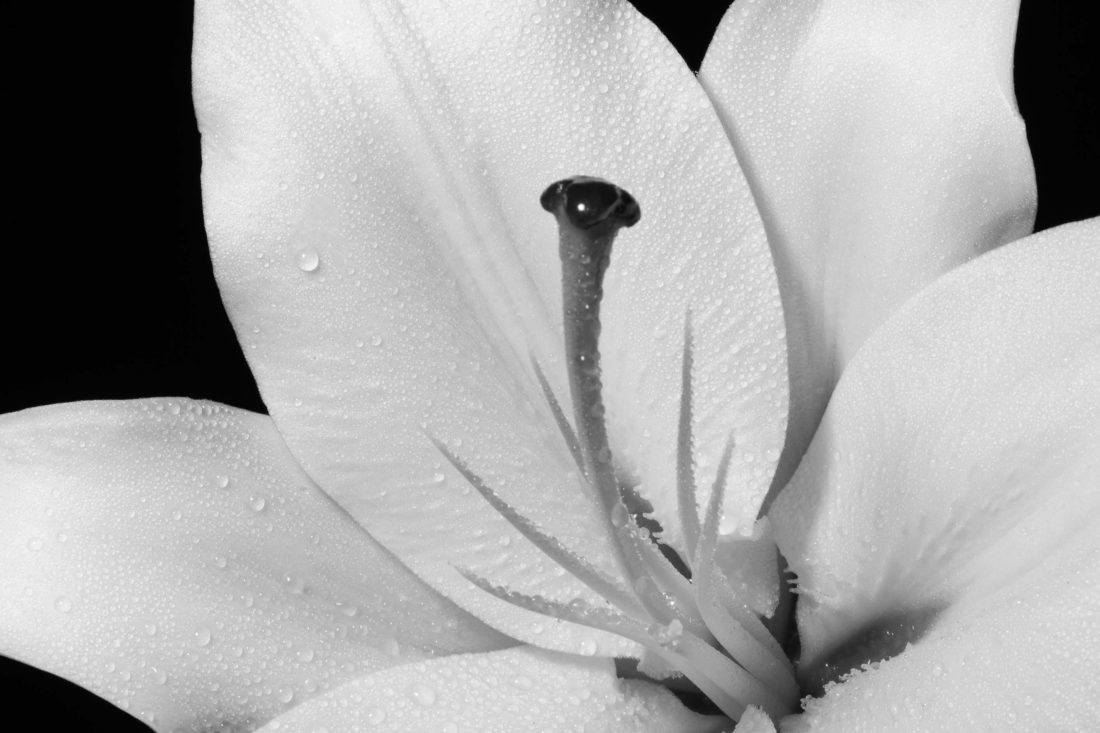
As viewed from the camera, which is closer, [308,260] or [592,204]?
[592,204]

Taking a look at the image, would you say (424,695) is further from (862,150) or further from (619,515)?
(862,150)

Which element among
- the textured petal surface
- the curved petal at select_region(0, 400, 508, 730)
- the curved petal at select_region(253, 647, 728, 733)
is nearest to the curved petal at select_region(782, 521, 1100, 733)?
the textured petal surface

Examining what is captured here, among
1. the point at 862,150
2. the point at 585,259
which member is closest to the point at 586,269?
the point at 585,259

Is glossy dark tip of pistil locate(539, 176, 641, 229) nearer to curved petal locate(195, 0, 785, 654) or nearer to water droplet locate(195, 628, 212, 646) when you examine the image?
curved petal locate(195, 0, 785, 654)

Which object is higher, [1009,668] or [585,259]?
[585,259]

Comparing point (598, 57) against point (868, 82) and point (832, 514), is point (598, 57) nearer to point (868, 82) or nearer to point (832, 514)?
point (868, 82)

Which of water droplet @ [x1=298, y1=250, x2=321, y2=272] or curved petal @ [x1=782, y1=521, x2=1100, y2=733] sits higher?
water droplet @ [x1=298, y1=250, x2=321, y2=272]

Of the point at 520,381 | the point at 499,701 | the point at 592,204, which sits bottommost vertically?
the point at 499,701
